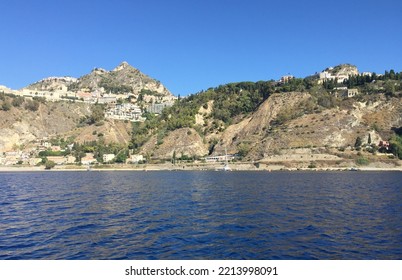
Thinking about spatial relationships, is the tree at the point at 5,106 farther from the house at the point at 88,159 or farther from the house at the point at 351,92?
the house at the point at 351,92

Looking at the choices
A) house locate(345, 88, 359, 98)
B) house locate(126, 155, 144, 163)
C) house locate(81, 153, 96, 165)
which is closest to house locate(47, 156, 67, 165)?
house locate(81, 153, 96, 165)

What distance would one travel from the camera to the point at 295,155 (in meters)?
125

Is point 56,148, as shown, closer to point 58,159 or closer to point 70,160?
point 58,159

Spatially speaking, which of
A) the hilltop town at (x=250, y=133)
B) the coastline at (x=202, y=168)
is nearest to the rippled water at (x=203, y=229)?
the coastline at (x=202, y=168)

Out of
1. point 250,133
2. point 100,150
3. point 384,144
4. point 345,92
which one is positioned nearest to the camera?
point 384,144

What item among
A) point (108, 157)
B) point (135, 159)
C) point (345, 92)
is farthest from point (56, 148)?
point (345, 92)

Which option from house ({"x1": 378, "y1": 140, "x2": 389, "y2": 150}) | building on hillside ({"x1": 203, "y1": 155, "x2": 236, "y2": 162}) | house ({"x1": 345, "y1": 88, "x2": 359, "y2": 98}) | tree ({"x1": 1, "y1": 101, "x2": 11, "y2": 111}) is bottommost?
building on hillside ({"x1": 203, "y1": 155, "x2": 236, "y2": 162})

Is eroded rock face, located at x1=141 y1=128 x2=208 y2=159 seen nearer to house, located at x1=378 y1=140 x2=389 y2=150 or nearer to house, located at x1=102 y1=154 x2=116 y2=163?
house, located at x1=102 y1=154 x2=116 y2=163

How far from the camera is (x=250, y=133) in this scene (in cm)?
15275

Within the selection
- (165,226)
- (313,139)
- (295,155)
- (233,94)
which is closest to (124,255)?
(165,226)

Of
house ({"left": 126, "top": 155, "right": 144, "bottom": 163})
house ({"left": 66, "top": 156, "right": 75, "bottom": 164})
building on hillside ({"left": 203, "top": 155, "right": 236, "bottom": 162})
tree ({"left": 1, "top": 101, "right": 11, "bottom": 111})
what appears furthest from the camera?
tree ({"left": 1, "top": 101, "right": 11, "bottom": 111})

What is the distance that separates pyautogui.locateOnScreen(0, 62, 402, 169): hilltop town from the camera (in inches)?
4968
